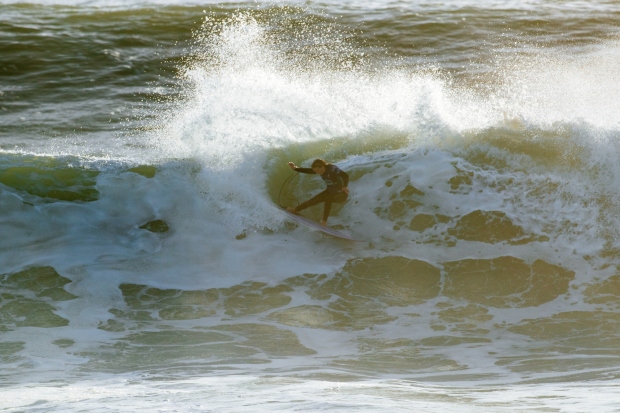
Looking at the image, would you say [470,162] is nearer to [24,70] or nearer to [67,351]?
[67,351]

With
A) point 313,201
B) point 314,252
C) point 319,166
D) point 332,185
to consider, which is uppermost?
point 319,166

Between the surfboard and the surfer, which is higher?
the surfer

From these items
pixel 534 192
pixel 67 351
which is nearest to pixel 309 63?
pixel 534 192

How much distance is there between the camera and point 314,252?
10828mm

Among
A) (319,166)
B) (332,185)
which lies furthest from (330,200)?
(319,166)

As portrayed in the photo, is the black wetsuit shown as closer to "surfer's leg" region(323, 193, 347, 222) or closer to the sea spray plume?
"surfer's leg" region(323, 193, 347, 222)

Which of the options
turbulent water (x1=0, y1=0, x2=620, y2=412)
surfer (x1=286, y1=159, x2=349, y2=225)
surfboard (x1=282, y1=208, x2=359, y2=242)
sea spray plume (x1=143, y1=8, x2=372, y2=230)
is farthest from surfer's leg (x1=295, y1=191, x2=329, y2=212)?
sea spray plume (x1=143, y1=8, x2=372, y2=230)

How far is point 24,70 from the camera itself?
19.0 metres

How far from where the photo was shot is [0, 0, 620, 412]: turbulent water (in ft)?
23.2

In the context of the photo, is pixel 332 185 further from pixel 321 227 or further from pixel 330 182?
pixel 321 227

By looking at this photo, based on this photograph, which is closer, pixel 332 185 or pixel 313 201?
pixel 332 185

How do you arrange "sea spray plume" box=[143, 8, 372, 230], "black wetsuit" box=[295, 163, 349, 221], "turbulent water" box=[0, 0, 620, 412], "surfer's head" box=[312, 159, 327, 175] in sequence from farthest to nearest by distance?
"sea spray plume" box=[143, 8, 372, 230] < "black wetsuit" box=[295, 163, 349, 221] < "surfer's head" box=[312, 159, 327, 175] < "turbulent water" box=[0, 0, 620, 412]

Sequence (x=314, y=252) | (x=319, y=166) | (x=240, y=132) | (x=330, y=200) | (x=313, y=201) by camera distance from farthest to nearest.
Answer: (x=240, y=132) < (x=313, y=201) < (x=330, y=200) < (x=314, y=252) < (x=319, y=166)

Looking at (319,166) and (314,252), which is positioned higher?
(319,166)
